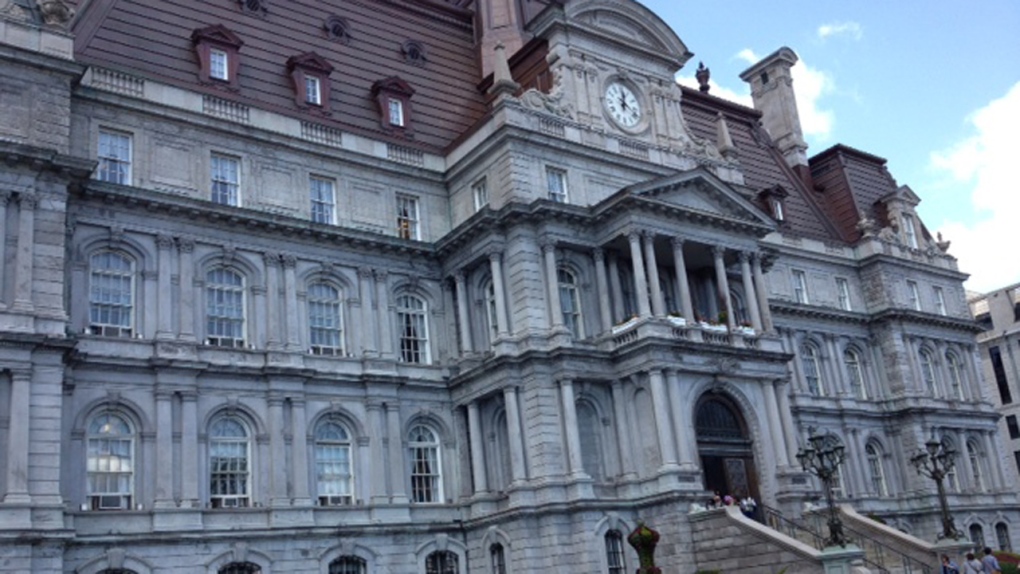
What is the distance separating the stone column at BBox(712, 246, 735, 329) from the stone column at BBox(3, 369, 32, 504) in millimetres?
23864

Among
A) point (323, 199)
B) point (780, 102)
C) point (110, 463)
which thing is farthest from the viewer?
point (780, 102)

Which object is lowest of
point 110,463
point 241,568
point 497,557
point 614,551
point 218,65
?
point 614,551

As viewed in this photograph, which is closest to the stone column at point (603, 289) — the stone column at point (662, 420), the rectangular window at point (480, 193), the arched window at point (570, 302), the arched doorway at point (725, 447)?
the arched window at point (570, 302)

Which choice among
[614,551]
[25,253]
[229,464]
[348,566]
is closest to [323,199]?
[229,464]

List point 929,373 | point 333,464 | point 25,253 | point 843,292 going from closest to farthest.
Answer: point 25,253 < point 333,464 < point 843,292 < point 929,373

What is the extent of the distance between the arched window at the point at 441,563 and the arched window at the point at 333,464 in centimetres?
353

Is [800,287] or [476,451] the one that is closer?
[476,451]

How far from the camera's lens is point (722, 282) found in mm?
40375

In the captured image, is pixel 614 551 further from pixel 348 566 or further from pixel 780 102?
pixel 780 102

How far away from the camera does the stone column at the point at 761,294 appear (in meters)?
41.4

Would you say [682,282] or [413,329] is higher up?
[682,282]

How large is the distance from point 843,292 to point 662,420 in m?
24.0

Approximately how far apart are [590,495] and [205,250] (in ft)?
49.3

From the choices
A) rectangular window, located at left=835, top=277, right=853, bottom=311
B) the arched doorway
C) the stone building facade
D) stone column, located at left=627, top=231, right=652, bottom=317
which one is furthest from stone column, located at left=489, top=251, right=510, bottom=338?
rectangular window, located at left=835, top=277, right=853, bottom=311
